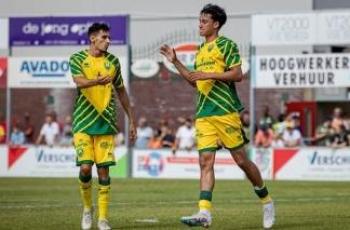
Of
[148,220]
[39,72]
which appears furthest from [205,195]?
[39,72]

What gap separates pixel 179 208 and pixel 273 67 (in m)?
15.8

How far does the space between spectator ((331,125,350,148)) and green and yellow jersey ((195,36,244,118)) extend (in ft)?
61.7

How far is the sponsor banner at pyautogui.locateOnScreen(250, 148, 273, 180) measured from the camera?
3162 cm

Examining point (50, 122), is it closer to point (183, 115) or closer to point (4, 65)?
point (4, 65)

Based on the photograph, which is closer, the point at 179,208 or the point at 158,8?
the point at 179,208

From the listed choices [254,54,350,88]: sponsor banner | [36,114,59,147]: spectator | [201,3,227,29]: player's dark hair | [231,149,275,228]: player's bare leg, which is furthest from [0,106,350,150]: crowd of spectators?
[201,3,227,29]: player's dark hair

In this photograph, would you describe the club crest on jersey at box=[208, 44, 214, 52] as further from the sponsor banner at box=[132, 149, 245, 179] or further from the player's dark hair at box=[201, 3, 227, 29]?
the sponsor banner at box=[132, 149, 245, 179]

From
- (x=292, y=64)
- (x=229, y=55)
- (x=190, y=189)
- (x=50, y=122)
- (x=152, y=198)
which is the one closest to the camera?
(x=229, y=55)

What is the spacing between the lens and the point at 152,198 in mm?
19984

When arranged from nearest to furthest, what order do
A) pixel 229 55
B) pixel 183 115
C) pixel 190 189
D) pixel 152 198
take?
pixel 229 55 → pixel 152 198 → pixel 190 189 → pixel 183 115

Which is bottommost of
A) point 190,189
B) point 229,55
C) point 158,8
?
point 190,189

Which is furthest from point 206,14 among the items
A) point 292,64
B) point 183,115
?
point 183,115

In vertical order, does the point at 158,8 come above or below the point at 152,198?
above

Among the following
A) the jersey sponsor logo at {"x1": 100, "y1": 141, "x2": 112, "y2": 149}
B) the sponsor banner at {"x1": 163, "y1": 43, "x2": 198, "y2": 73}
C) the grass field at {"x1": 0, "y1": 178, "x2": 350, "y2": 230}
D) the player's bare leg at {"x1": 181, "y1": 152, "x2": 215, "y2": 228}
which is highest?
the sponsor banner at {"x1": 163, "y1": 43, "x2": 198, "y2": 73}
